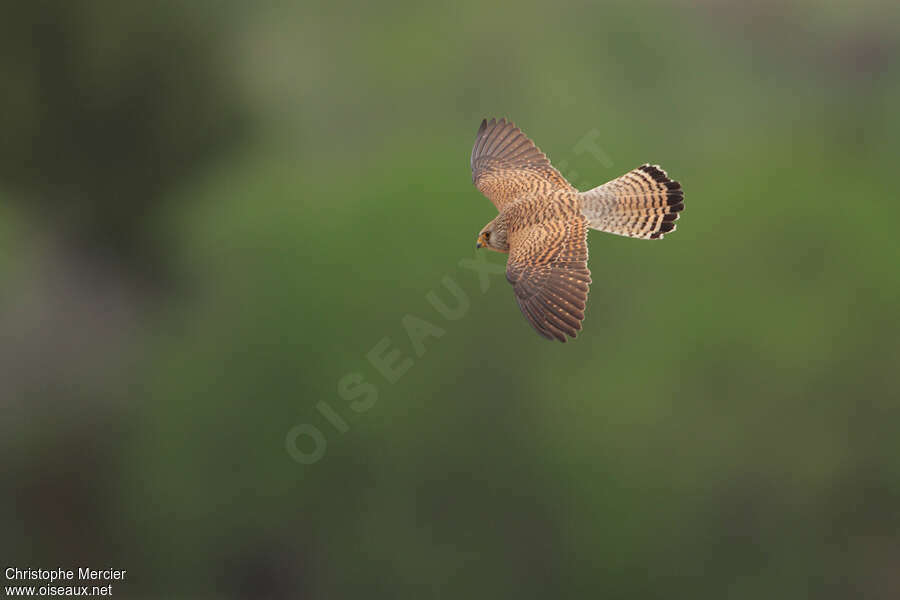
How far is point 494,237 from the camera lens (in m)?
4.41

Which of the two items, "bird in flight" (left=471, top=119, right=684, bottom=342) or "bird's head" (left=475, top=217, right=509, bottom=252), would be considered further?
"bird's head" (left=475, top=217, right=509, bottom=252)

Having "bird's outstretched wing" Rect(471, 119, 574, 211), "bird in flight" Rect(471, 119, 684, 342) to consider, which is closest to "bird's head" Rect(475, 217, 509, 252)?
"bird in flight" Rect(471, 119, 684, 342)

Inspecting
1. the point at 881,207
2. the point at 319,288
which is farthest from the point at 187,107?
the point at 881,207

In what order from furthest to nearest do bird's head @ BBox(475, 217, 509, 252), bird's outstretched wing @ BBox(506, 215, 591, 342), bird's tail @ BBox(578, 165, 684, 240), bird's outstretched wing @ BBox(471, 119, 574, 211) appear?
1. bird's outstretched wing @ BBox(471, 119, 574, 211)
2. bird's head @ BBox(475, 217, 509, 252)
3. bird's tail @ BBox(578, 165, 684, 240)
4. bird's outstretched wing @ BBox(506, 215, 591, 342)

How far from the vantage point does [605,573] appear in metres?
7.95

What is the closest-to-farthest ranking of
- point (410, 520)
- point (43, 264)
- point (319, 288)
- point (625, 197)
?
1. point (625, 197)
2. point (410, 520)
3. point (319, 288)
4. point (43, 264)

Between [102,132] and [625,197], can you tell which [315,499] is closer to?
[625,197]

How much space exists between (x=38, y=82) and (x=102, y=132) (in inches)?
42.0

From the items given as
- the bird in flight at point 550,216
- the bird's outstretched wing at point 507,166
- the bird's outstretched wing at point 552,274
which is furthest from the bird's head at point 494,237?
the bird's outstretched wing at point 507,166

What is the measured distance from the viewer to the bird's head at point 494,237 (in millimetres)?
4383

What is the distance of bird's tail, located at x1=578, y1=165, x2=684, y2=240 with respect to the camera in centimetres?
423

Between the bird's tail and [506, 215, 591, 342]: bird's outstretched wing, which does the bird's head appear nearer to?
[506, 215, 591, 342]: bird's outstretched wing

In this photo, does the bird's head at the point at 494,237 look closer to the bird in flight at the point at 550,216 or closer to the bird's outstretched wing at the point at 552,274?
the bird in flight at the point at 550,216

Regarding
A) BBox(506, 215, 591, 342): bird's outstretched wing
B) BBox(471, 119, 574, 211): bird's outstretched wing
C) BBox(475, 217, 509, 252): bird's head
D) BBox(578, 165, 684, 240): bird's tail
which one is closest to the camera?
BBox(506, 215, 591, 342): bird's outstretched wing
